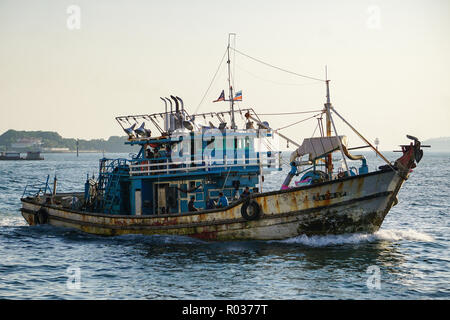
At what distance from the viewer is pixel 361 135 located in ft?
73.8

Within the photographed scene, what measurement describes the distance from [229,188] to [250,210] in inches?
125

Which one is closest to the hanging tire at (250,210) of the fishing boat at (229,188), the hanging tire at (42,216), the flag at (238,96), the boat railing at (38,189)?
the fishing boat at (229,188)

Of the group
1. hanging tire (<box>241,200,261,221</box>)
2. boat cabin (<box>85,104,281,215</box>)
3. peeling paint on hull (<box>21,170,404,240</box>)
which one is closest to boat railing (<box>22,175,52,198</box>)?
boat cabin (<box>85,104,281,215</box>)

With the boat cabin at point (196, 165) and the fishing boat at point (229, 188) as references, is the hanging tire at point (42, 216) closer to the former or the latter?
the fishing boat at point (229, 188)

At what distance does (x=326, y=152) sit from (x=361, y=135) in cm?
167

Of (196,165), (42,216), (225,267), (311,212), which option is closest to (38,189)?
(42,216)

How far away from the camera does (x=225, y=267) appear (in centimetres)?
1992

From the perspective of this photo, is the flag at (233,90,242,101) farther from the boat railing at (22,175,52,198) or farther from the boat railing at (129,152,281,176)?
the boat railing at (22,175,52,198)

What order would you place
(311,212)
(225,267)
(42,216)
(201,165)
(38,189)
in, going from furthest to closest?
(38,189)
(42,216)
(201,165)
(311,212)
(225,267)

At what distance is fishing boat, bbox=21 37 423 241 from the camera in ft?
72.4

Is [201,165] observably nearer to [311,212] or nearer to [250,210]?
[250,210]

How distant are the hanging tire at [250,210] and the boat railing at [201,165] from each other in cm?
246
